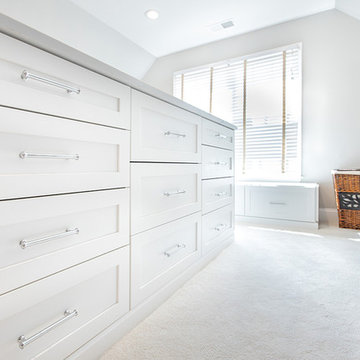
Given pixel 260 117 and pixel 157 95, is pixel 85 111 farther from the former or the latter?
pixel 260 117

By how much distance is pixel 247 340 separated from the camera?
855mm

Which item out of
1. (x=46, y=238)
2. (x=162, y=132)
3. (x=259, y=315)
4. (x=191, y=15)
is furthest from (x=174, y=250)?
(x=191, y=15)

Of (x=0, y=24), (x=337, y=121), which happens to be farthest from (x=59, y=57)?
(x=337, y=121)

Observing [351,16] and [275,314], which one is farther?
[351,16]

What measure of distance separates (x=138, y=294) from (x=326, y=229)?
2.17 meters

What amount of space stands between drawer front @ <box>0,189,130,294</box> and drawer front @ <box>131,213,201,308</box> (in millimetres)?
129

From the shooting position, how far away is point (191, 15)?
284 centimetres

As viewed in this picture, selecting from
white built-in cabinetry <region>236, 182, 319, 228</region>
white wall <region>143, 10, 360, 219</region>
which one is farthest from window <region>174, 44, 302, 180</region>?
white built-in cabinetry <region>236, 182, 319, 228</region>

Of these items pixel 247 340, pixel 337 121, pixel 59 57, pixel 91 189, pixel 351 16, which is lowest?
pixel 247 340

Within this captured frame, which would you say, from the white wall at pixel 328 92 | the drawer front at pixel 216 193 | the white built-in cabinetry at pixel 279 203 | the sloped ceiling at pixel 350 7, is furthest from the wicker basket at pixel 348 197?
the sloped ceiling at pixel 350 7

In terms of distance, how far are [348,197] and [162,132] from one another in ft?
7.02

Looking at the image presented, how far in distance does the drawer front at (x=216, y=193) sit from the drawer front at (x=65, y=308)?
2.37 feet

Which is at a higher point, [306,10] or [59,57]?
[306,10]

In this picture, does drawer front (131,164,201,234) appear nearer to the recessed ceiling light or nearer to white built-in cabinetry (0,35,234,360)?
white built-in cabinetry (0,35,234,360)
